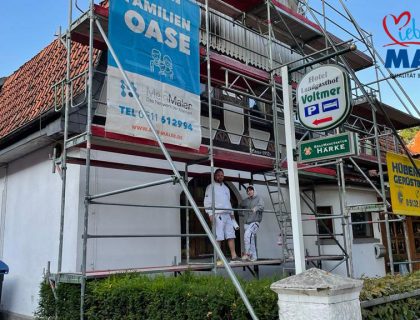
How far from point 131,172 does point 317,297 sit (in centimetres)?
539

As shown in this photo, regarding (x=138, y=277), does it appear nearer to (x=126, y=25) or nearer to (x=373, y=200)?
(x=126, y=25)

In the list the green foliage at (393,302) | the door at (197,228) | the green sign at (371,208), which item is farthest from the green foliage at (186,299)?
the door at (197,228)

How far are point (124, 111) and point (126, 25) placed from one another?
1.34 m

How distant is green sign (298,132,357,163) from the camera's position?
4391 millimetres

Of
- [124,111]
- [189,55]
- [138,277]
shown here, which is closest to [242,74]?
[189,55]

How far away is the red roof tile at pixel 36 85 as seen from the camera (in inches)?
351

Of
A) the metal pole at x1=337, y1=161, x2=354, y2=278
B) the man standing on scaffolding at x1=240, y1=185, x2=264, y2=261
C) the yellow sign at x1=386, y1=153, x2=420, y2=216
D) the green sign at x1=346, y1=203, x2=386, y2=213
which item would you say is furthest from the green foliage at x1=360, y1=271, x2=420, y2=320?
the metal pole at x1=337, y1=161, x2=354, y2=278

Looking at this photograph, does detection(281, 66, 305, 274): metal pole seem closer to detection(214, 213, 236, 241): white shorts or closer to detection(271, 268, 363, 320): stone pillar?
detection(271, 268, 363, 320): stone pillar

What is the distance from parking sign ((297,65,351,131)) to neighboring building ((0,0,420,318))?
2765mm

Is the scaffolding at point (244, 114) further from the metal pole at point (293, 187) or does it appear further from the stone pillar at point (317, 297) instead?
the stone pillar at point (317, 297)

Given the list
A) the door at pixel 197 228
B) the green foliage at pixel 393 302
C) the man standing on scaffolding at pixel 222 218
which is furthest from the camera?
the door at pixel 197 228

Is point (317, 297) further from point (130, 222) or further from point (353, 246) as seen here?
point (353, 246)

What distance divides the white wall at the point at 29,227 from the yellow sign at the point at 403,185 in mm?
5562

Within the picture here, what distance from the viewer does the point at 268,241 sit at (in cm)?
1066
